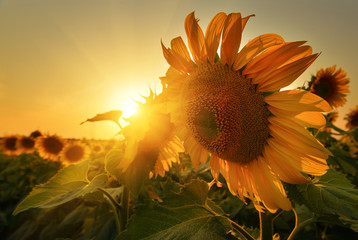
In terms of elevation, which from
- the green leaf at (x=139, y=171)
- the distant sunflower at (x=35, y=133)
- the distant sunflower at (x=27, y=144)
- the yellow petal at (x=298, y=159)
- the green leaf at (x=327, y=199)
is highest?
the distant sunflower at (x=35, y=133)

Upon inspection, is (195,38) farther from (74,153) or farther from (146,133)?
(74,153)

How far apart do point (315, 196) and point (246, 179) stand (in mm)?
275

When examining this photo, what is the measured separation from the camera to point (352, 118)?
514 cm

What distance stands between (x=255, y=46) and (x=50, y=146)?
534 centimetres

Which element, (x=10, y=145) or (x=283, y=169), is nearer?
(x=283, y=169)

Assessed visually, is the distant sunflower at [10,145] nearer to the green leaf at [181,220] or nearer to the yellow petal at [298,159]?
the green leaf at [181,220]

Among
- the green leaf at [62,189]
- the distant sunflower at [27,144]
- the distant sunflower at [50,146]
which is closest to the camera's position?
the green leaf at [62,189]

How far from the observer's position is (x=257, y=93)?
847mm

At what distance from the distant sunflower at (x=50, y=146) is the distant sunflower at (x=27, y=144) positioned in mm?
1074

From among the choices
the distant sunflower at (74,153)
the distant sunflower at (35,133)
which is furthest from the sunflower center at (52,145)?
the distant sunflower at (35,133)

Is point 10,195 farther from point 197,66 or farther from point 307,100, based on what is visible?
point 307,100

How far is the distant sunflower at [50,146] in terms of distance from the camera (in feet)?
15.9

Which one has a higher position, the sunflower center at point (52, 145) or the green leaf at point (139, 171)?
the sunflower center at point (52, 145)

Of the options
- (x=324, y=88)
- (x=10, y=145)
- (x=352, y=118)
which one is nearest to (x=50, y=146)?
(x=10, y=145)
